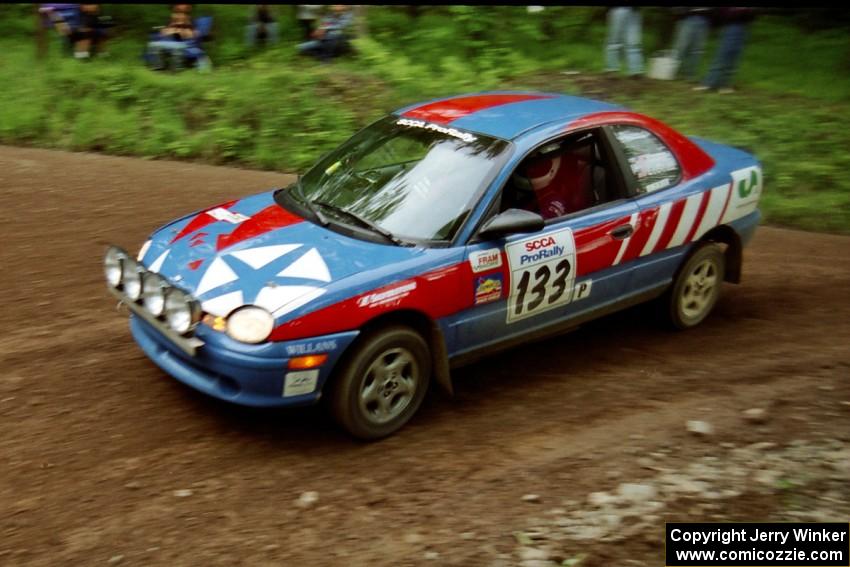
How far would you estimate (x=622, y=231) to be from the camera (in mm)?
5344

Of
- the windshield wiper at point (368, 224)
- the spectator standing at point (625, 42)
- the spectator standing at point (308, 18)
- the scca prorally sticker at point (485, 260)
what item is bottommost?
the scca prorally sticker at point (485, 260)

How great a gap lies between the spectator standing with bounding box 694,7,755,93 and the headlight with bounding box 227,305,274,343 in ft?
30.0

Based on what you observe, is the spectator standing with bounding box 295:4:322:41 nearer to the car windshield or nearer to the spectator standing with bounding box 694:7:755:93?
the spectator standing with bounding box 694:7:755:93

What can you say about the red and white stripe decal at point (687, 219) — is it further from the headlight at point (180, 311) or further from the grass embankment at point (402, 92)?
the grass embankment at point (402, 92)

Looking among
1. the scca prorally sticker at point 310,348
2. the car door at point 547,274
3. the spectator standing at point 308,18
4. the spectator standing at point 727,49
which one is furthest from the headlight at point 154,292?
the spectator standing at point 308,18

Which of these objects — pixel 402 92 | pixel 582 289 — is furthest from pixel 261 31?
pixel 582 289

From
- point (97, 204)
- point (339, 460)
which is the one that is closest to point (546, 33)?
point (97, 204)

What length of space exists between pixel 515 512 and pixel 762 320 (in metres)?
3.33

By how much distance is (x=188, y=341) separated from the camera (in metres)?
4.23

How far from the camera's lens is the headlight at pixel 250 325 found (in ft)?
13.5

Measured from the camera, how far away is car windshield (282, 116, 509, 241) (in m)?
4.80

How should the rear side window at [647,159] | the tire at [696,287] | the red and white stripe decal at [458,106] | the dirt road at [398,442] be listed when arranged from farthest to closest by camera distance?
the tire at [696,287] < the rear side window at [647,159] < the red and white stripe decal at [458,106] < the dirt road at [398,442]

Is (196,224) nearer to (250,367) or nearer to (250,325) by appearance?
(250,325)

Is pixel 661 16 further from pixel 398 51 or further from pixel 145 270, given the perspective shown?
pixel 145 270
